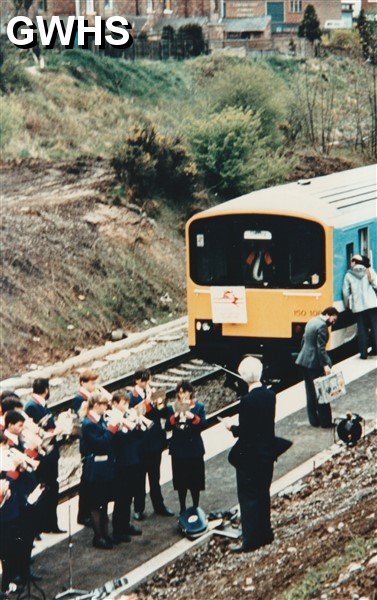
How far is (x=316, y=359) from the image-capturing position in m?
13.2

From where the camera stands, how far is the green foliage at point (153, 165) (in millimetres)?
27953

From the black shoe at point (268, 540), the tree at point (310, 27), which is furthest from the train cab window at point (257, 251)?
the tree at point (310, 27)

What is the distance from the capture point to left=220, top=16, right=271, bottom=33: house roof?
134 feet

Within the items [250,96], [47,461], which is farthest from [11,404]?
[250,96]

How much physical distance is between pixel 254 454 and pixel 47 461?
2.13 meters

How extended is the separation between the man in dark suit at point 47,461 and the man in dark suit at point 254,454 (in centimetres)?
184

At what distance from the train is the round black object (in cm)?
329

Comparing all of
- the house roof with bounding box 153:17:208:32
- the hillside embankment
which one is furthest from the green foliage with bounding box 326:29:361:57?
the house roof with bounding box 153:17:208:32

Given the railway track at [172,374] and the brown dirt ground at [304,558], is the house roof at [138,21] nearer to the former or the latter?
the railway track at [172,374]

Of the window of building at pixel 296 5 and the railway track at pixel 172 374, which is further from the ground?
the window of building at pixel 296 5

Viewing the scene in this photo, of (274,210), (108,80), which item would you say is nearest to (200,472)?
(274,210)

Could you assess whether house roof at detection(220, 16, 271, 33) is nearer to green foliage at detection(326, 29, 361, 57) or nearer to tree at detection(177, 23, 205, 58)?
tree at detection(177, 23, 205, 58)

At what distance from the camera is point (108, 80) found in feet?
124

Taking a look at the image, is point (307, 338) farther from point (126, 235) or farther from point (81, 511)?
point (126, 235)
